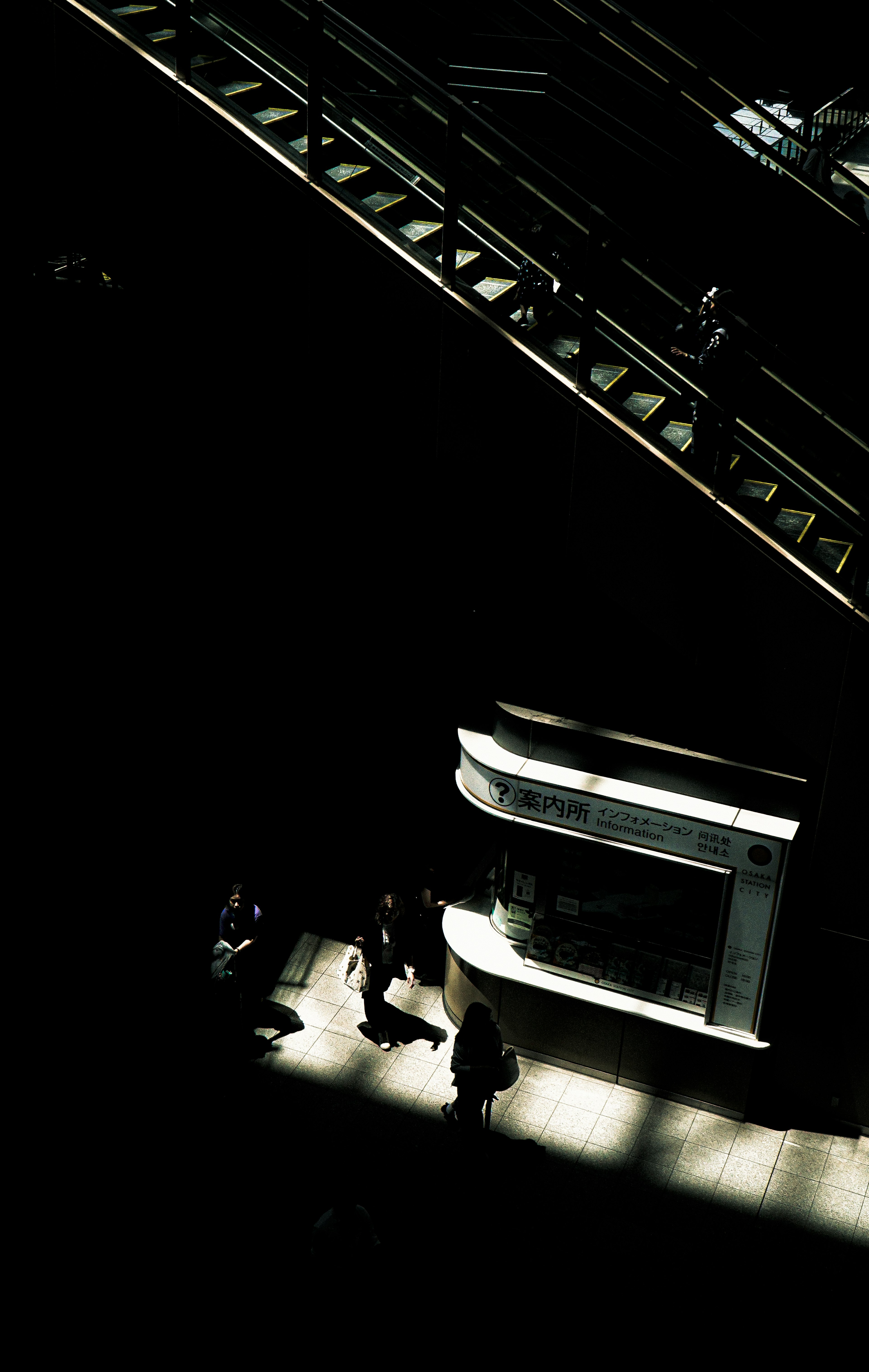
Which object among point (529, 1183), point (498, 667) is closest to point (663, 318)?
point (498, 667)

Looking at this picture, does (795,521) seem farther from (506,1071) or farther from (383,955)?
(383,955)

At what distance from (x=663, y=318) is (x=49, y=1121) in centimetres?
665

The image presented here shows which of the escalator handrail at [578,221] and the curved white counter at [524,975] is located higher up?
the escalator handrail at [578,221]

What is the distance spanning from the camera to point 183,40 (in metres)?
7.38

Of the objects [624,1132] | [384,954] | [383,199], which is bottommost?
[624,1132]

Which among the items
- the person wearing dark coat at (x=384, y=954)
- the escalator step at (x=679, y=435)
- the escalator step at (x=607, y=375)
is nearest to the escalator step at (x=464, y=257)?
the escalator step at (x=607, y=375)

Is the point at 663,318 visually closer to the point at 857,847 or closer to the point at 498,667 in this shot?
the point at 498,667

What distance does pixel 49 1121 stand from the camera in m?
8.02

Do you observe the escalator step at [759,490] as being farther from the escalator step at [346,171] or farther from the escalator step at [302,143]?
the escalator step at [302,143]

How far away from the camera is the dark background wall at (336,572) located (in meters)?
7.21

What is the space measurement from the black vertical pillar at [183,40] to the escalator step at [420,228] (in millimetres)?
1664

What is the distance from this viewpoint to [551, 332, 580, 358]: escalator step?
7.12m

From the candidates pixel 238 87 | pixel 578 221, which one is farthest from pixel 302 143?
pixel 578 221

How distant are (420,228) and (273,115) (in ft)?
4.24
